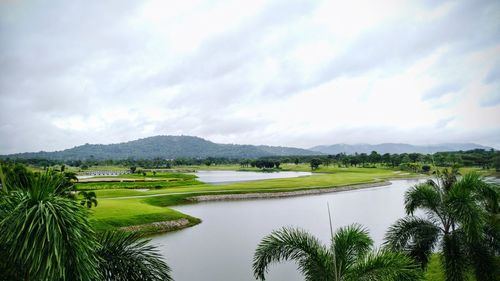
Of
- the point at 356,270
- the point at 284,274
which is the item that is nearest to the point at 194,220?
the point at 284,274

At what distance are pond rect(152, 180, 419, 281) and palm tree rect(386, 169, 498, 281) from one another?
9024 mm

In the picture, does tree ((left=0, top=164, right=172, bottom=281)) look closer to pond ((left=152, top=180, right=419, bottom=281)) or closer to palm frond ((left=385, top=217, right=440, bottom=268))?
pond ((left=152, top=180, right=419, bottom=281))

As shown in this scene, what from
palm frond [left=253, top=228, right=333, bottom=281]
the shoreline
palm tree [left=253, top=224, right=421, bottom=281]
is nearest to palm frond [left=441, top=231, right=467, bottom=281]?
palm tree [left=253, top=224, right=421, bottom=281]

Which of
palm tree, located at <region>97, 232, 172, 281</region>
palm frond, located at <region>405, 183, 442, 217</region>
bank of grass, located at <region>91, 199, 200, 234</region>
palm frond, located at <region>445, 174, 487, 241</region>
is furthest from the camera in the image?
bank of grass, located at <region>91, 199, 200, 234</region>

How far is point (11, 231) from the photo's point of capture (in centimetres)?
742

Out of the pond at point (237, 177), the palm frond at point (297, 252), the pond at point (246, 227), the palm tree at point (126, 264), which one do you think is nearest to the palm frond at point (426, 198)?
the palm frond at point (297, 252)

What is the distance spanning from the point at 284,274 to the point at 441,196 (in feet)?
40.8

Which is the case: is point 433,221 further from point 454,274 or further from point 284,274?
point 284,274

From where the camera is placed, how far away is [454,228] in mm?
17016

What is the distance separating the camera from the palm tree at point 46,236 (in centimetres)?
700

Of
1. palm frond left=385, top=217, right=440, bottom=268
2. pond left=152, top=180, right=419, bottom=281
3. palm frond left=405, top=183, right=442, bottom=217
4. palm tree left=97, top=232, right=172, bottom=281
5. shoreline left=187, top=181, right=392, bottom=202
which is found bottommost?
pond left=152, top=180, right=419, bottom=281

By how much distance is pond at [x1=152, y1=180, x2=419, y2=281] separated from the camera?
83.4ft

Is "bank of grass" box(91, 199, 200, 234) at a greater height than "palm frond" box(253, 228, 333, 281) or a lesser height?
lesser

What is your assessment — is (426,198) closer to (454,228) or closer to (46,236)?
(454,228)
